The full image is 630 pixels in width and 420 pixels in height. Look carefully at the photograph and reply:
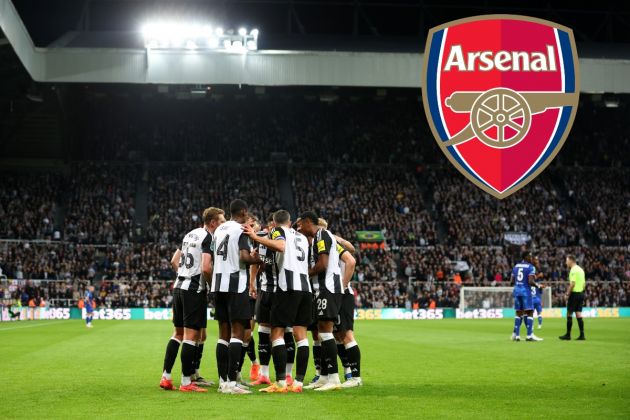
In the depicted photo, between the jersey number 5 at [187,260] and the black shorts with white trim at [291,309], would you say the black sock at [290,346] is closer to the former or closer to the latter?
the black shorts with white trim at [291,309]

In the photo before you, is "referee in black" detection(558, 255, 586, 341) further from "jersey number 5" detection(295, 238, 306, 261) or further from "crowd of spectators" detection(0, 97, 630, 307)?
"crowd of spectators" detection(0, 97, 630, 307)

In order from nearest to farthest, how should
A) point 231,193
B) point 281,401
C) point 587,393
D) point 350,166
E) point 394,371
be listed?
point 281,401 → point 587,393 → point 394,371 → point 231,193 → point 350,166

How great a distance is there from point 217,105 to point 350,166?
10.7 meters

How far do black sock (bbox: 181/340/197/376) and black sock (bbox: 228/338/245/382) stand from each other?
687 mm

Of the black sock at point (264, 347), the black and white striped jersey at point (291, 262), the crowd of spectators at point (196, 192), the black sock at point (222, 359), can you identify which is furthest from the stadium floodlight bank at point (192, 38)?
the black sock at point (222, 359)

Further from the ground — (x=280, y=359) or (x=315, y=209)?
(x=315, y=209)

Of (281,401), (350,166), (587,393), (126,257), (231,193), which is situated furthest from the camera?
(350,166)

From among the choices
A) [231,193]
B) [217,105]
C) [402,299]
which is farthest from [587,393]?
[217,105]

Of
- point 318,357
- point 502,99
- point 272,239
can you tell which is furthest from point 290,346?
point 502,99

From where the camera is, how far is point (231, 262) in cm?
1155

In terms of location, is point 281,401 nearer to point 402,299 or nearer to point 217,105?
point 402,299

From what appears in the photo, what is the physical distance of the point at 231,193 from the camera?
52.8m

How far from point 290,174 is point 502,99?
41453 mm

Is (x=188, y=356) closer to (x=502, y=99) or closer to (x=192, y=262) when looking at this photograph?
(x=192, y=262)
